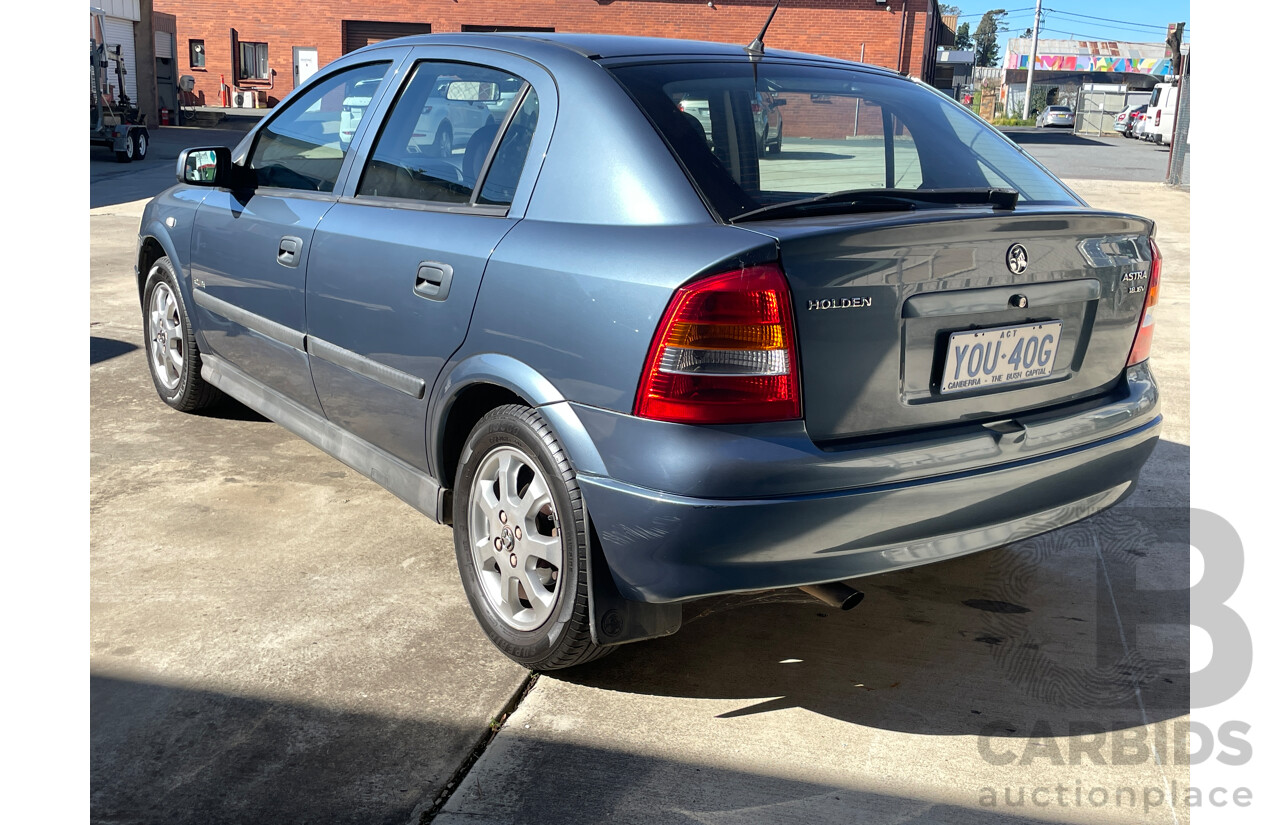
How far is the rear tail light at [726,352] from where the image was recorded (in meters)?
2.27

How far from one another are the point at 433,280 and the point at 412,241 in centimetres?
18

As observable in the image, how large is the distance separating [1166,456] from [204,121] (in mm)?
34533

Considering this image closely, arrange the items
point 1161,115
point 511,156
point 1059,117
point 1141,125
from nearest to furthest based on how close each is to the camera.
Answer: point 511,156 < point 1161,115 < point 1141,125 < point 1059,117

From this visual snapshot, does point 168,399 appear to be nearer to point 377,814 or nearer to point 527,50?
point 527,50

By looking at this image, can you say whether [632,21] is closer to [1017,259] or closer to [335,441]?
[335,441]

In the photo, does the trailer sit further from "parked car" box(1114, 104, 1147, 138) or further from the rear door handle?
"parked car" box(1114, 104, 1147, 138)

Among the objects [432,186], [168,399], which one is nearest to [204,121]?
[168,399]

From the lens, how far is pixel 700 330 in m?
2.29

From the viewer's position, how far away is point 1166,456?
4766 mm

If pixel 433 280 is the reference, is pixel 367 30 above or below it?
above

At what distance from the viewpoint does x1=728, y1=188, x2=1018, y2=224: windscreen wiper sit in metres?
2.49

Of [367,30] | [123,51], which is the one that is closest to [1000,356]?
[123,51]

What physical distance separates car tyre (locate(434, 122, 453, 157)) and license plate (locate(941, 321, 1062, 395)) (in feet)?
5.08

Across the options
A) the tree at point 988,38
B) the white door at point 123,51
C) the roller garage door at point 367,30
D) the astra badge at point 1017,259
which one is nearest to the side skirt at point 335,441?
the astra badge at point 1017,259
